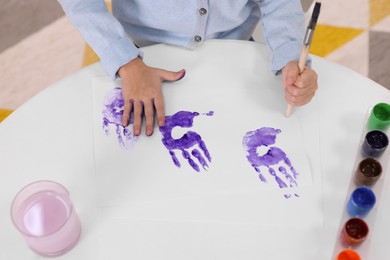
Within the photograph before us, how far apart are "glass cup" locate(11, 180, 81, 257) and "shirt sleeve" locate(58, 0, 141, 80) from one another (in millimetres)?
264

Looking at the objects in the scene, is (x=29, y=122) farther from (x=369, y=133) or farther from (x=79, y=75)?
(x=369, y=133)

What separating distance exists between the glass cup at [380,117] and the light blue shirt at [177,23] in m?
0.16

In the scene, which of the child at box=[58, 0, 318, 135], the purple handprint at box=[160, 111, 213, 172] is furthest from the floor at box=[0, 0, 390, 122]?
the purple handprint at box=[160, 111, 213, 172]

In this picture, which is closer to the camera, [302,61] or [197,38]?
[302,61]

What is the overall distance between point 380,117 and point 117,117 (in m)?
0.41

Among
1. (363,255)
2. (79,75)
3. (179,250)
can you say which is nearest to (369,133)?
(363,255)

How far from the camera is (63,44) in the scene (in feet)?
5.56

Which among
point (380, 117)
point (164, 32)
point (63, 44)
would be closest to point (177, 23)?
point (164, 32)

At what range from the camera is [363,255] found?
728 millimetres

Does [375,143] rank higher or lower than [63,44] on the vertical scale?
higher

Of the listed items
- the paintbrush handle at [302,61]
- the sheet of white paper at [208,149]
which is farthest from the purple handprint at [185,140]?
the paintbrush handle at [302,61]

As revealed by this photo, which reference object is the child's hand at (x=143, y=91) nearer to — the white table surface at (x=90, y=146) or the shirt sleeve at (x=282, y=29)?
the white table surface at (x=90, y=146)

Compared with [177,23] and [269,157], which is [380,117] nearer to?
[269,157]

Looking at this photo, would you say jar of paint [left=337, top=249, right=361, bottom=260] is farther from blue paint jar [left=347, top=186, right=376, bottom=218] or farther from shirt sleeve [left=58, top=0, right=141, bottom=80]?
shirt sleeve [left=58, top=0, right=141, bottom=80]
